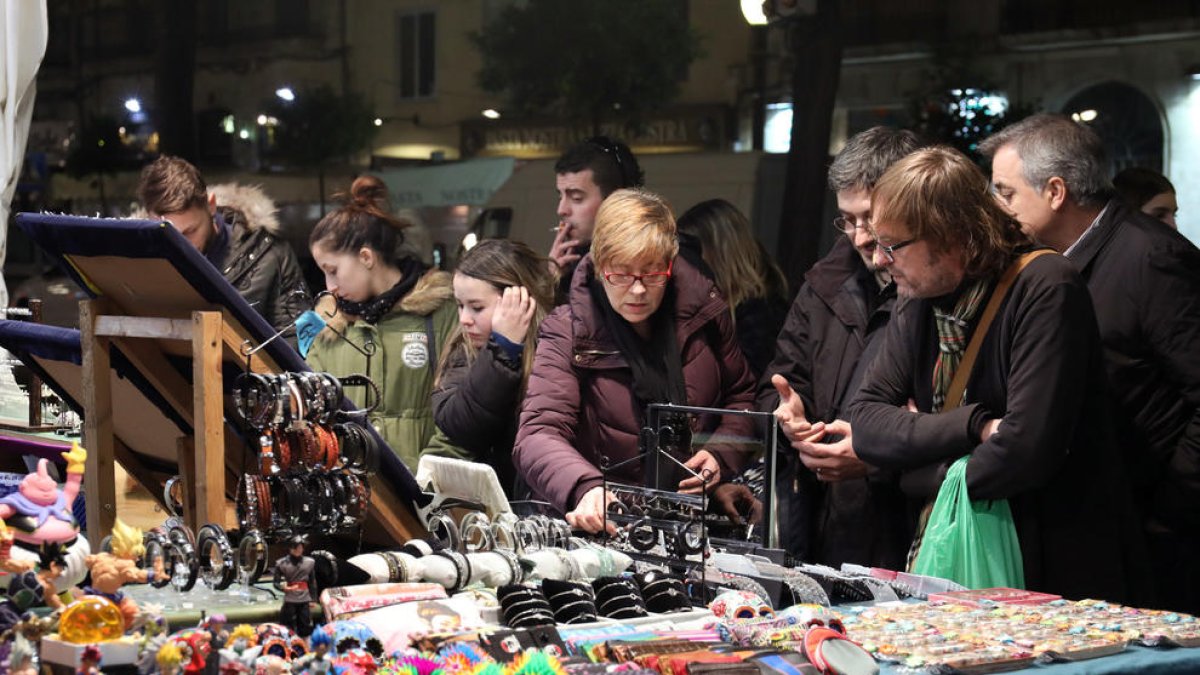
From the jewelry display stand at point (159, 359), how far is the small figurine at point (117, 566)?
0.35 meters

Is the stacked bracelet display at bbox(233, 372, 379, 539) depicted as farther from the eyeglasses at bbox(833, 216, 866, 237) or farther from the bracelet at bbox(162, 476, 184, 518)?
the eyeglasses at bbox(833, 216, 866, 237)

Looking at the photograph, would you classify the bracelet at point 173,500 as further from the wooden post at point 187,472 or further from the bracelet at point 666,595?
the bracelet at point 666,595

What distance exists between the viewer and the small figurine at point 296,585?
1.97m

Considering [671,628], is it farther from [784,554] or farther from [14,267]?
[14,267]

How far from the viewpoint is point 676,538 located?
243cm

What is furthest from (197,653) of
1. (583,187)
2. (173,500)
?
(583,187)

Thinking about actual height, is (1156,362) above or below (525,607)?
above

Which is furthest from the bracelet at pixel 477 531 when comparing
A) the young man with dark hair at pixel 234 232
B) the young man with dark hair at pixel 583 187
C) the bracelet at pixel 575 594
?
the young man with dark hair at pixel 234 232

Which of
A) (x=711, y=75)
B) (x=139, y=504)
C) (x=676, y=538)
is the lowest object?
(x=139, y=504)

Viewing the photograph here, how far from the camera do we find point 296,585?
78.5 inches

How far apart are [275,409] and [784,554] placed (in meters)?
0.91

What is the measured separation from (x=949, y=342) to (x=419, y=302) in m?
1.75

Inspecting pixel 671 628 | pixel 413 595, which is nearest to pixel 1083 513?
pixel 671 628

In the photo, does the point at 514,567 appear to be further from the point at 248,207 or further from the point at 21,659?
the point at 248,207
